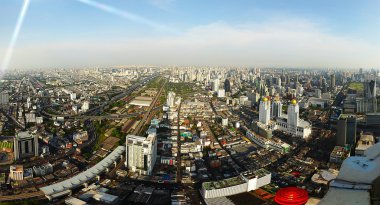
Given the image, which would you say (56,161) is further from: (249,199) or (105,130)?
(249,199)

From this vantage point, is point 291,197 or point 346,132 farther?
point 346,132

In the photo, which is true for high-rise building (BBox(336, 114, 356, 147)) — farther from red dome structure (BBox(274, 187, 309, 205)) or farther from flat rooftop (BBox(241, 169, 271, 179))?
red dome structure (BBox(274, 187, 309, 205))

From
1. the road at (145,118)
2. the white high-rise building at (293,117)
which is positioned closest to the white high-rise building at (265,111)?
the white high-rise building at (293,117)

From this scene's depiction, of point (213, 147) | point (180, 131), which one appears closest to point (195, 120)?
point (180, 131)

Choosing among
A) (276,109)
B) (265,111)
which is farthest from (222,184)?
(276,109)

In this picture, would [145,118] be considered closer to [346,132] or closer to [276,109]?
[276,109]
